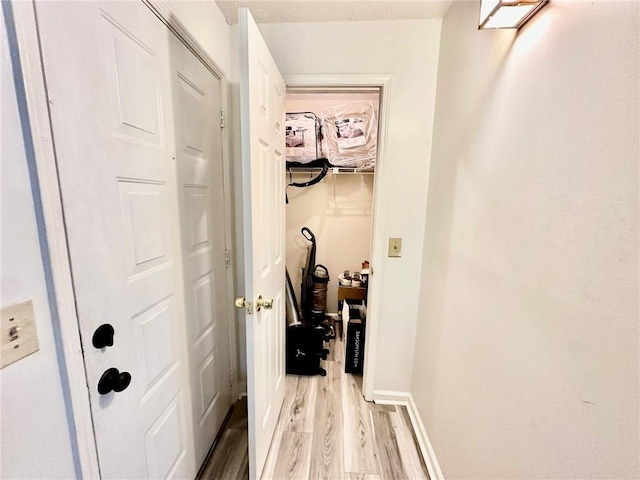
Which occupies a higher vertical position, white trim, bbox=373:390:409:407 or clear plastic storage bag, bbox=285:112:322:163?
clear plastic storage bag, bbox=285:112:322:163

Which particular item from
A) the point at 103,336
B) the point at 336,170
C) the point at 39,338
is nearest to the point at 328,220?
the point at 336,170

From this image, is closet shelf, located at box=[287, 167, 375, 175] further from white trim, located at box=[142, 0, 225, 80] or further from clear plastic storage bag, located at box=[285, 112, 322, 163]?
white trim, located at box=[142, 0, 225, 80]

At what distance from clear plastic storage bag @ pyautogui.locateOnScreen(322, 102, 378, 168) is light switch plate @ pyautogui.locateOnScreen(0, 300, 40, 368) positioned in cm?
217

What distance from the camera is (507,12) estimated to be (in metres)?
0.76

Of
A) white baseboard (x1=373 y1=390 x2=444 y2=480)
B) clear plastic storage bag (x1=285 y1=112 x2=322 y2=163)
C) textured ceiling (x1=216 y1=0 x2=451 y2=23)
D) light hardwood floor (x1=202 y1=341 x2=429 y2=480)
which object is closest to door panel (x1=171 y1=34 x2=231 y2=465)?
light hardwood floor (x1=202 y1=341 x2=429 y2=480)

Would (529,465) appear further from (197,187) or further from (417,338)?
(197,187)

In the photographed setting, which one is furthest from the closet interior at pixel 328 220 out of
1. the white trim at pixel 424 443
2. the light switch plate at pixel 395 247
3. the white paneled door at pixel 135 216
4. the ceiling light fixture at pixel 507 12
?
the ceiling light fixture at pixel 507 12

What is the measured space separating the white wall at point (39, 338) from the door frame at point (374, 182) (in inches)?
51.8

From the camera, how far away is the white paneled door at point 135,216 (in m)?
0.62

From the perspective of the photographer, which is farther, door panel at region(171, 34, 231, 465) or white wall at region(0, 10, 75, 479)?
door panel at region(171, 34, 231, 465)

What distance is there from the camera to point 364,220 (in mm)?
2939

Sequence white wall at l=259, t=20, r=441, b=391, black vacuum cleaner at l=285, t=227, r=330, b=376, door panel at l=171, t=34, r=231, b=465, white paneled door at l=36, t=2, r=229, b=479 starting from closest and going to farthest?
white paneled door at l=36, t=2, r=229, b=479, door panel at l=171, t=34, r=231, b=465, white wall at l=259, t=20, r=441, b=391, black vacuum cleaner at l=285, t=227, r=330, b=376

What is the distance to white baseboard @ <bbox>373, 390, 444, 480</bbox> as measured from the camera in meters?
1.29

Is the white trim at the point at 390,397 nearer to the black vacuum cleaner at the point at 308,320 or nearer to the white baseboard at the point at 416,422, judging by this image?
the white baseboard at the point at 416,422
